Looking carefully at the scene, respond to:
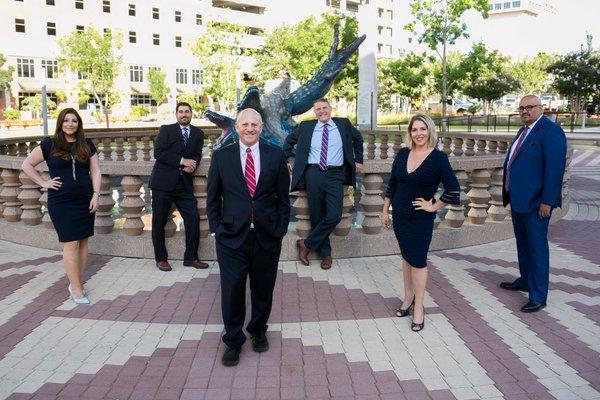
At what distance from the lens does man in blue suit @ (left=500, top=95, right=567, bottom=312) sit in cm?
524

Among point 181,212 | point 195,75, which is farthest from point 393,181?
point 195,75

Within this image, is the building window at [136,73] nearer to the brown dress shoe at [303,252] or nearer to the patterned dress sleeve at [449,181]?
the brown dress shoe at [303,252]

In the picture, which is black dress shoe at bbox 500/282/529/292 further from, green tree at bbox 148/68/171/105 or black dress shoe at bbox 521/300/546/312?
green tree at bbox 148/68/171/105

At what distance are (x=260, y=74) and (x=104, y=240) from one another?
1785 inches

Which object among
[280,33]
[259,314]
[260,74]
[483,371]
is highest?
[280,33]

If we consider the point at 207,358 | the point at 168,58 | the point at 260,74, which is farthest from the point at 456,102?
the point at 207,358

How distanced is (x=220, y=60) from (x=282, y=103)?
120ft

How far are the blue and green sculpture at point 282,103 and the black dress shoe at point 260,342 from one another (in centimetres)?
676

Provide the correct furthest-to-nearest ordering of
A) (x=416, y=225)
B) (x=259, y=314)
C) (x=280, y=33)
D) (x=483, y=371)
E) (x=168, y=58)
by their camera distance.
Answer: (x=168, y=58), (x=280, y=33), (x=416, y=225), (x=259, y=314), (x=483, y=371)

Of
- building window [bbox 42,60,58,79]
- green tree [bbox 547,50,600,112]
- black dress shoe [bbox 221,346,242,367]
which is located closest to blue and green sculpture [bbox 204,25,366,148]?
black dress shoe [bbox 221,346,242,367]

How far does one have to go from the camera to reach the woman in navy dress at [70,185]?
5359 mm

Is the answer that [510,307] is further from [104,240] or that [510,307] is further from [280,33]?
[280,33]

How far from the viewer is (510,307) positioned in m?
5.43

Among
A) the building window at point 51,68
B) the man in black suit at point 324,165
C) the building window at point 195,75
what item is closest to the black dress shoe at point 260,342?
the man in black suit at point 324,165
